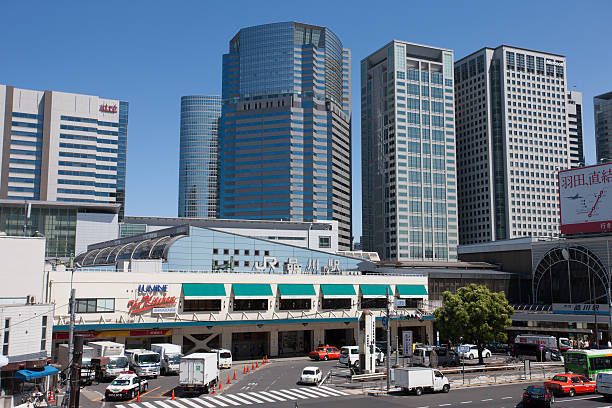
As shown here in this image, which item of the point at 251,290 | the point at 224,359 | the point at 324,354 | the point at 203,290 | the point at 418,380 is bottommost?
the point at 324,354

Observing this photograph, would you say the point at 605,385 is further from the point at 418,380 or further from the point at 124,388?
the point at 124,388

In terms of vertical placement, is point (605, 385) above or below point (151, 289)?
below

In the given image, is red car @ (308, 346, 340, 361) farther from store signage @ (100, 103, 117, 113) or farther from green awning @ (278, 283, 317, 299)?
store signage @ (100, 103, 117, 113)

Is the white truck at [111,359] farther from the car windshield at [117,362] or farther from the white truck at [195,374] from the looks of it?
the white truck at [195,374]

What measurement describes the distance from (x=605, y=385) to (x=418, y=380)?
13524 millimetres

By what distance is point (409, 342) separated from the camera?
2655 inches

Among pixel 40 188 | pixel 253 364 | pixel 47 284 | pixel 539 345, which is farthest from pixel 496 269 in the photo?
pixel 40 188

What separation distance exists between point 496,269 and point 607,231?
23504mm

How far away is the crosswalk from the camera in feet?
138

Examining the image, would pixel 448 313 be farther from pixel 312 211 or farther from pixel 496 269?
pixel 312 211

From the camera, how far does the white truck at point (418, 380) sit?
151 ft

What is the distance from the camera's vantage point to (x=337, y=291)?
263ft

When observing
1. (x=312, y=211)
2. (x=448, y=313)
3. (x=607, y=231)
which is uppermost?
(x=312, y=211)

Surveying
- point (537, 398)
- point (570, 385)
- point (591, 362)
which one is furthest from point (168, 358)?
point (591, 362)
